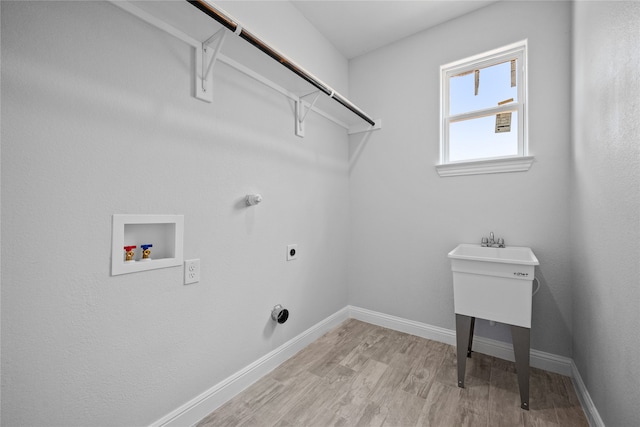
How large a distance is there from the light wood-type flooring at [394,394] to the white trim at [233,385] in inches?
1.5

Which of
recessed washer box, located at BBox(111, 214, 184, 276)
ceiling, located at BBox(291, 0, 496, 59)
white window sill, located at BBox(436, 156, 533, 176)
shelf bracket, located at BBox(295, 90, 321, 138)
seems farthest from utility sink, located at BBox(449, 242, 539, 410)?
ceiling, located at BBox(291, 0, 496, 59)

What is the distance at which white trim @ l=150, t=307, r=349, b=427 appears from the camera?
4.17 ft

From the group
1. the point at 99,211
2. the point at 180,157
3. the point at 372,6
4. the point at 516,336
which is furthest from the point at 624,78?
the point at 99,211

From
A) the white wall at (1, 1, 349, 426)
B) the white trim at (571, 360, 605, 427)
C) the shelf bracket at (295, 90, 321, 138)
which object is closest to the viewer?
the white wall at (1, 1, 349, 426)

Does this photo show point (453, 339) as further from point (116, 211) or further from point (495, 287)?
point (116, 211)

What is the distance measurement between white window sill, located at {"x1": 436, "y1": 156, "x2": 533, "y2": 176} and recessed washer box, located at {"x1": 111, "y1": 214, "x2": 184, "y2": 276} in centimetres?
193

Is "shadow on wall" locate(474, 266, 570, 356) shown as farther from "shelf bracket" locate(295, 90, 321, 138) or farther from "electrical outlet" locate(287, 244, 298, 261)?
"shelf bracket" locate(295, 90, 321, 138)

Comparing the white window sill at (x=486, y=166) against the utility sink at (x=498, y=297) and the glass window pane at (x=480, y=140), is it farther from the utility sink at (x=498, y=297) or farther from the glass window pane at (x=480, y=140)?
the utility sink at (x=498, y=297)

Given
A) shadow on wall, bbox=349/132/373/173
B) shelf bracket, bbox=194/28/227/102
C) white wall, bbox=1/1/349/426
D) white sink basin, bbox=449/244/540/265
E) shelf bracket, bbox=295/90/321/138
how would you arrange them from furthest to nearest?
1. shadow on wall, bbox=349/132/373/173
2. shelf bracket, bbox=295/90/321/138
3. white sink basin, bbox=449/244/540/265
4. shelf bracket, bbox=194/28/227/102
5. white wall, bbox=1/1/349/426

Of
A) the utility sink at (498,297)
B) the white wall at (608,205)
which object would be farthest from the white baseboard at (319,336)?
the utility sink at (498,297)

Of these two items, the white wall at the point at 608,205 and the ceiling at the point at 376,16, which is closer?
the white wall at the point at 608,205

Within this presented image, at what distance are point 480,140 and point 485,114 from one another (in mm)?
203

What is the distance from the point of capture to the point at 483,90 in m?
2.11

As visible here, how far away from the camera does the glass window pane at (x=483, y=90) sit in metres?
2.02
